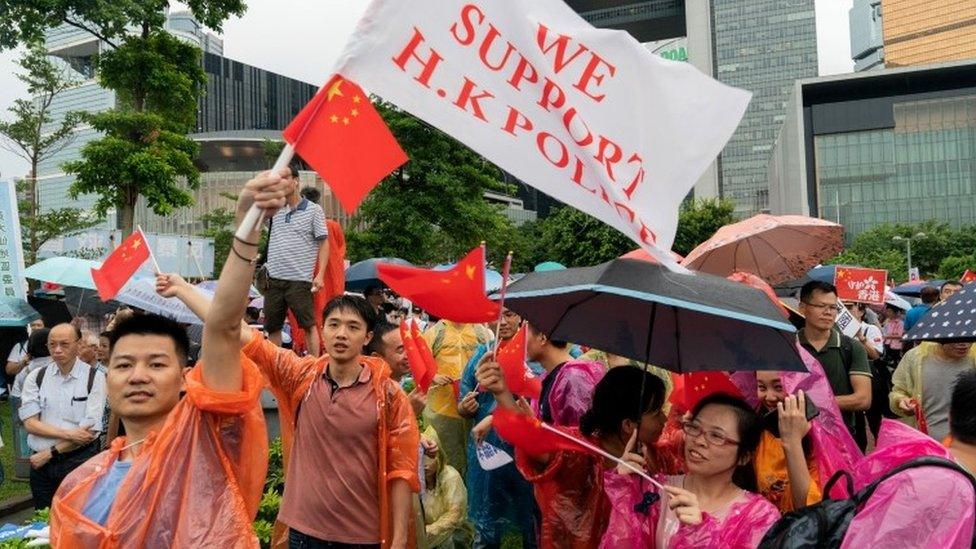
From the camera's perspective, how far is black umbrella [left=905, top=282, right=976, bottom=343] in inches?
143

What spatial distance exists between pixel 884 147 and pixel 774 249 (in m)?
79.7

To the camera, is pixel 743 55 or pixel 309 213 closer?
pixel 309 213

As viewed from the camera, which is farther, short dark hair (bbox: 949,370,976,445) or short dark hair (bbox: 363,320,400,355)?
short dark hair (bbox: 363,320,400,355)

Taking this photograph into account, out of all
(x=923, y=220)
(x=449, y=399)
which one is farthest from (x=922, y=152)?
(x=449, y=399)

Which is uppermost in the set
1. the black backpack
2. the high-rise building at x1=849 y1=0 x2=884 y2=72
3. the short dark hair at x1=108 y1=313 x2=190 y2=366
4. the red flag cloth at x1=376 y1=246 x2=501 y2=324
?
the high-rise building at x1=849 y1=0 x2=884 y2=72

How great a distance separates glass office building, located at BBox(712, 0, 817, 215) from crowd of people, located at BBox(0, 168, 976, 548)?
126749mm

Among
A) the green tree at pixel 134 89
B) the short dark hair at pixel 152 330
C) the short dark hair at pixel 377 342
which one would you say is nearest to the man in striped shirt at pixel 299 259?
the short dark hair at pixel 377 342

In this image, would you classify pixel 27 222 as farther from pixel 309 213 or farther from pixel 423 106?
pixel 423 106

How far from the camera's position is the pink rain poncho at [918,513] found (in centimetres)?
194

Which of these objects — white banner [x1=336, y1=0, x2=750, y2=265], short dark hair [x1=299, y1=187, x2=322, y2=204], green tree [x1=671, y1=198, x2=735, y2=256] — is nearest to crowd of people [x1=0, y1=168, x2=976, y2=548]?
short dark hair [x1=299, y1=187, x2=322, y2=204]

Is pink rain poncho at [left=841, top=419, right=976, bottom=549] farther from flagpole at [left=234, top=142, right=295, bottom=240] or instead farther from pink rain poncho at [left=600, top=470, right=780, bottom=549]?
flagpole at [left=234, top=142, right=295, bottom=240]

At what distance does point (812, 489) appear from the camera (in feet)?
9.23

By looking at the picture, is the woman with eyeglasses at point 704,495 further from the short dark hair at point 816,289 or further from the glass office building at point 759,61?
the glass office building at point 759,61

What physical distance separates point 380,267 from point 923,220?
86752mm
